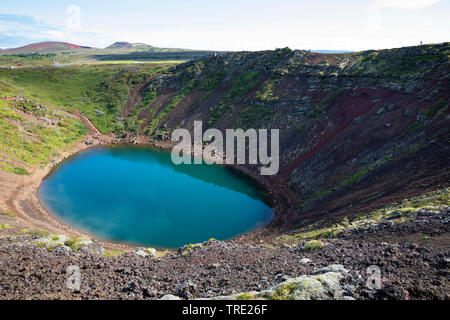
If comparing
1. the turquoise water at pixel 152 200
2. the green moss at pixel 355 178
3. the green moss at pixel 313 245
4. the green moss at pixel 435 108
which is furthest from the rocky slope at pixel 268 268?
the green moss at pixel 435 108

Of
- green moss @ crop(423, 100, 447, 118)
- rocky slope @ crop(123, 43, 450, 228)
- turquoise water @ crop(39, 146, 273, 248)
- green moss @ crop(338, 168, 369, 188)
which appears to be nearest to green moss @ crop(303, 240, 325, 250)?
rocky slope @ crop(123, 43, 450, 228)

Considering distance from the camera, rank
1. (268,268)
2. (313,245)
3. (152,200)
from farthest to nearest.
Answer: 1. (152,200)
2. (313,245)
3. (268,268)

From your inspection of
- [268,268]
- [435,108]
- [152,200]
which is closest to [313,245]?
[268,268]

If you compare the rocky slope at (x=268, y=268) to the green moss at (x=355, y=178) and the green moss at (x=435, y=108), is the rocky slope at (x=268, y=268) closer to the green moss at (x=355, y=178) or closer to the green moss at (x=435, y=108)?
the green moss at (x=355, y=178)

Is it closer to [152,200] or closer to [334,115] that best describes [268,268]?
[152,200]

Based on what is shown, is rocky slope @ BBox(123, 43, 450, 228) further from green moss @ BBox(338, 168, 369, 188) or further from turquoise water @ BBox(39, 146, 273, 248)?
turquoise water @ BBox(39, 146, 273, 248)

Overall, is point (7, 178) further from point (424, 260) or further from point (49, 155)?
point (424, 260)
